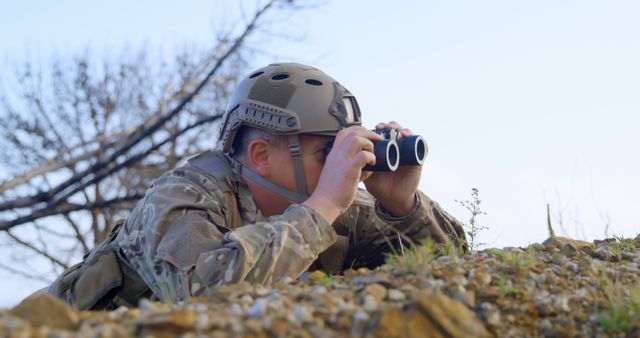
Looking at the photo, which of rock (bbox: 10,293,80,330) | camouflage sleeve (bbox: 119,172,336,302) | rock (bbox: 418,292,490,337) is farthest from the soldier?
rock (bbox: 418,292,490,337)

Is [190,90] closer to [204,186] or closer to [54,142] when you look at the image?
[54,142]

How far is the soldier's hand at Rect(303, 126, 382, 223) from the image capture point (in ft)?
11.9

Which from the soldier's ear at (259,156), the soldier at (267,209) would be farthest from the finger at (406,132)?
the soldier's ear at (259,156)

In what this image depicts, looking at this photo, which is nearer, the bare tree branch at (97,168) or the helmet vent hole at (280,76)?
the helmet vent hole at (280,76)

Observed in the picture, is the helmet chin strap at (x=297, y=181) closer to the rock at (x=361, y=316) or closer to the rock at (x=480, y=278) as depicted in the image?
the rock at (x=480, y=278)

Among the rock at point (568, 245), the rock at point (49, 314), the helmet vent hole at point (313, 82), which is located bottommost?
the rock at point (568, 245)

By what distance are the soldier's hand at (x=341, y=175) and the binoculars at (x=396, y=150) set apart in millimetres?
96

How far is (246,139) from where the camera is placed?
14.0 ft

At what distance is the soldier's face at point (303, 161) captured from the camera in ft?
13.3

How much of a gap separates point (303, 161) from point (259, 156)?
0.23 meters

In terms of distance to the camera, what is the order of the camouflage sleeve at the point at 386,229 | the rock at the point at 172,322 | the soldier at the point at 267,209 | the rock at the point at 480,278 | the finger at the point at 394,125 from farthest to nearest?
the camouflage sleeve at the point at 386,229 < the finger at the point at 394,125 < the soldier at the point at 267,209 < the rock at the point at 480,278 < the rock at the point at 172,322

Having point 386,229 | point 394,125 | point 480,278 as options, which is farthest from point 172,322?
point 386,229

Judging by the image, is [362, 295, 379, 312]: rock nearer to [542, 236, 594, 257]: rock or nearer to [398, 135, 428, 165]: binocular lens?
Result: [542, 236, 594, 257]: rock

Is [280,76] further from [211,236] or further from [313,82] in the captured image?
[211,236]
